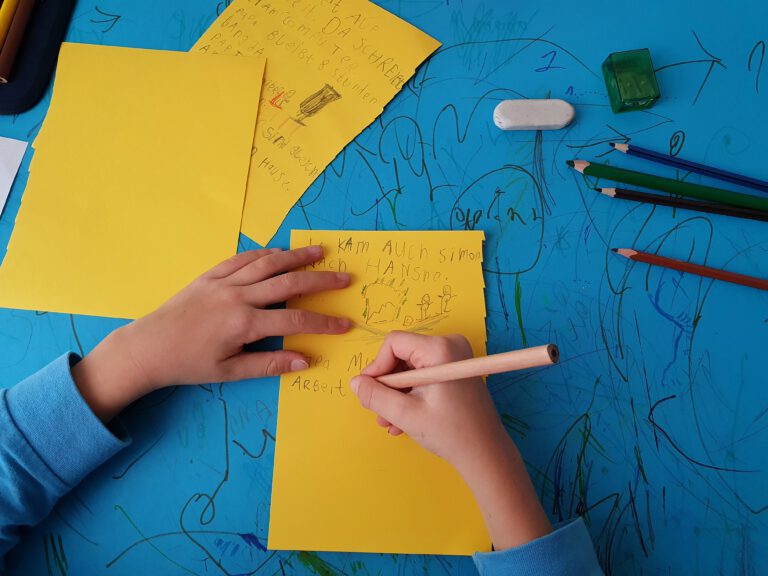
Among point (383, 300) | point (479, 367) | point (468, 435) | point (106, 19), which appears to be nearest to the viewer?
point (479, 367)

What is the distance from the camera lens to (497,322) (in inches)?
24.4

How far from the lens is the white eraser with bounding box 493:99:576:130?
666 mm

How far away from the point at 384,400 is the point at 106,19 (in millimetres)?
674

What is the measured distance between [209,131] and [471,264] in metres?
0.39

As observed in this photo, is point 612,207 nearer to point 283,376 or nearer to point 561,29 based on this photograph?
point 561,29

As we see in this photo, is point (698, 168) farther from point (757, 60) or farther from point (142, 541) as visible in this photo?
point (142, 541)

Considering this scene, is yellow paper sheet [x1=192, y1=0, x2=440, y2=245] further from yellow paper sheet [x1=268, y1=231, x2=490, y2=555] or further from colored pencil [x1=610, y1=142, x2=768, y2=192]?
colored pencil [x1=610, y1=142, x2=768, y2=192]

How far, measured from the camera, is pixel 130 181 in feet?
2.17

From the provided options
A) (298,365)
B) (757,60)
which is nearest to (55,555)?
(298,365)

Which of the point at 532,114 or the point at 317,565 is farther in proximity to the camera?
the point at 532,114

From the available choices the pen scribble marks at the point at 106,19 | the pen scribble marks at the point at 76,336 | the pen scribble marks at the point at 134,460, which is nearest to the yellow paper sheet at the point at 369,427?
the pen scribble marks at the point at 134,460

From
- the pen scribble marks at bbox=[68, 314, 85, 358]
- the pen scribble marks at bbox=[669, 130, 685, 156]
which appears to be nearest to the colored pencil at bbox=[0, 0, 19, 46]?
the pen scribble marks at bbox=[68, 314, 85, 358]

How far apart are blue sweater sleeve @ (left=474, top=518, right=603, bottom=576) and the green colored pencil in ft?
1.38

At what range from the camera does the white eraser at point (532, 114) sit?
0.67m
